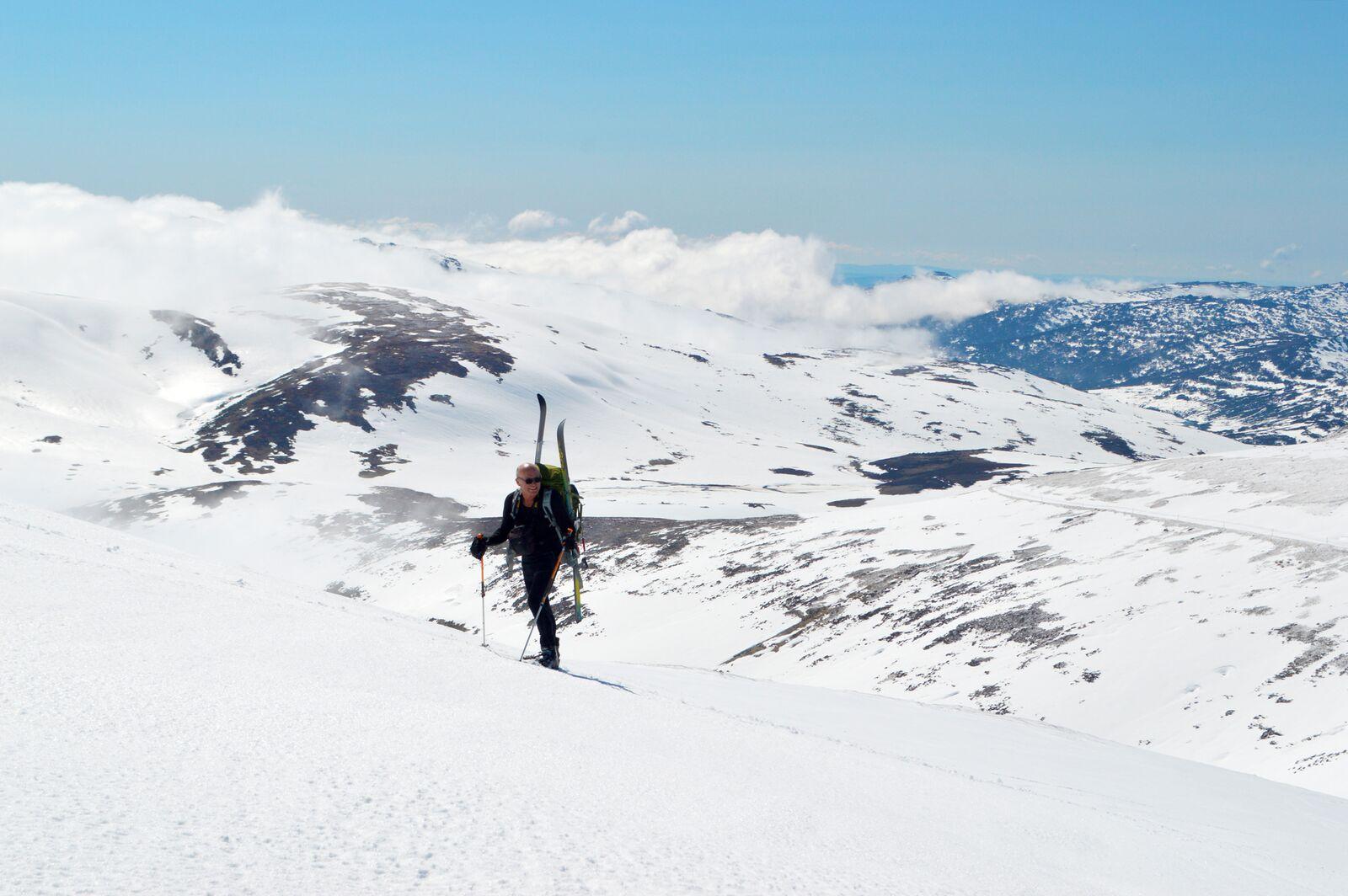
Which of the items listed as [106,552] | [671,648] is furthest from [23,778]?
[671,648]

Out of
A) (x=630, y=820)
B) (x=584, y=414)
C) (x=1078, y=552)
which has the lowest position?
(x=584, y=414)

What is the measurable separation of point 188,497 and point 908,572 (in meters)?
73.9

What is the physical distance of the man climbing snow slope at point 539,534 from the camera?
11.4 m

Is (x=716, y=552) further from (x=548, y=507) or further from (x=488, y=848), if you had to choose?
(x=488, y=848)

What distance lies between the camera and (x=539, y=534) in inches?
453

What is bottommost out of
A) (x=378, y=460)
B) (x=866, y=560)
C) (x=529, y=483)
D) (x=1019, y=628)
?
(x=378, y=460)

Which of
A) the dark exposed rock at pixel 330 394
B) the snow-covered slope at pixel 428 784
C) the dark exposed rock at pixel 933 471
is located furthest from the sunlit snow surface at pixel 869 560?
the snow-covered slope at pixel 428 784

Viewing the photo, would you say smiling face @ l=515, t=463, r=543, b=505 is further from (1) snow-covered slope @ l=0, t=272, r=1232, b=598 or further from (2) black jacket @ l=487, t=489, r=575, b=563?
(1) snow-covered slope @ l=0, t=272, r=1232, b=598

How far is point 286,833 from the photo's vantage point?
12.3 feet

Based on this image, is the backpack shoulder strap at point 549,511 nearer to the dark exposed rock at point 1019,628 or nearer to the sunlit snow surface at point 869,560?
the sunlit snow surface at point 869,560

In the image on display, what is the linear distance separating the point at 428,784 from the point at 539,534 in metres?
6.89

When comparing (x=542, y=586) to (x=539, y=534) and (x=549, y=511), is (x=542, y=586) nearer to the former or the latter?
(x=539, y=534)

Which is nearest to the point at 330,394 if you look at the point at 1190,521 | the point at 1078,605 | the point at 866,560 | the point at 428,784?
the point at 866,560

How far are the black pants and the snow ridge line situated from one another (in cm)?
3057
